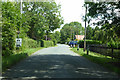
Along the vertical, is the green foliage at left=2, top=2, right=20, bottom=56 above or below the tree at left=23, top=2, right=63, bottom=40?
below

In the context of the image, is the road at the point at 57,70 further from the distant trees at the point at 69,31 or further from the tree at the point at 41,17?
the distant trees at the point at 69,31

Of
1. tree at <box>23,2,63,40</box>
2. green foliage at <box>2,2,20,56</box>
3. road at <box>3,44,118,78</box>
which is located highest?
tree at <box>23,2,63,40</box>

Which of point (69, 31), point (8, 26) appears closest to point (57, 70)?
point (8, 26)

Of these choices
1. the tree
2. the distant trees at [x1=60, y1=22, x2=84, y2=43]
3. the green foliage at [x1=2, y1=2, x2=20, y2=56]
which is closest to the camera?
the green foliage at [x1=2, y1=2, x2=20, y2=56]

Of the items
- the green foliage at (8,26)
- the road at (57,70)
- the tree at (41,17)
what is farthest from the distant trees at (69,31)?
the road at (57,70)

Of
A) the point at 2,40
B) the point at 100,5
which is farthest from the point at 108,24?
the point at 2,40

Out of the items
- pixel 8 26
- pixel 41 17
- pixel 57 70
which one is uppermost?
pixel 41 17

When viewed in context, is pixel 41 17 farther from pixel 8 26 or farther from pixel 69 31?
pixel 69 31

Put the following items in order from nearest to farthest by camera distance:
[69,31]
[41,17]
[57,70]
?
[57,70], [41,17], [69,31]

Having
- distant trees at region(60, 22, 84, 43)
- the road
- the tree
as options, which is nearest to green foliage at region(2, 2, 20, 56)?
the road

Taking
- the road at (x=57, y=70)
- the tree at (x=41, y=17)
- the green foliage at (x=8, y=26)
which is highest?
the tree at (x=41, y=17)

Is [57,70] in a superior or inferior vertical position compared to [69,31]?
inferior

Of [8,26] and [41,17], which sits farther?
[41,17]

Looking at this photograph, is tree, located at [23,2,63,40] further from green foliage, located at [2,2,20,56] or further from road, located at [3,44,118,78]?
road, located at [3,44,118,78]
